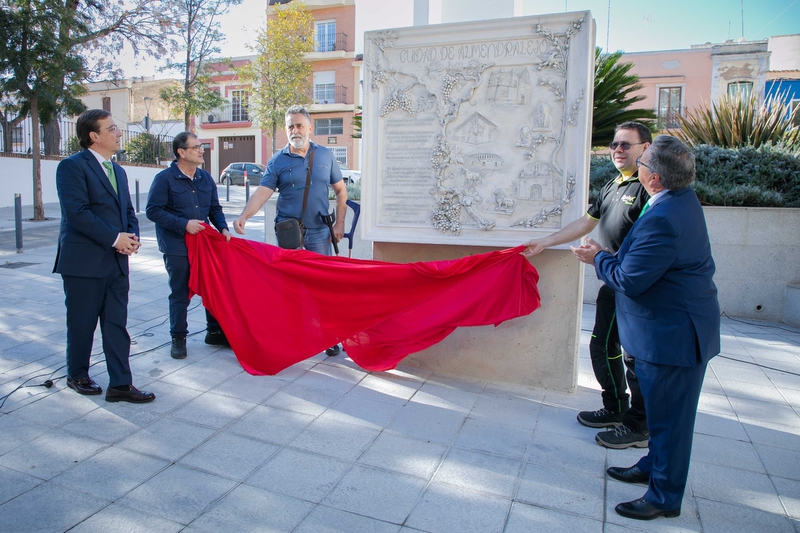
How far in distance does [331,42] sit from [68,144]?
20398mm

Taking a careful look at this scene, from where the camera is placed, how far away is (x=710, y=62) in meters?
28.4

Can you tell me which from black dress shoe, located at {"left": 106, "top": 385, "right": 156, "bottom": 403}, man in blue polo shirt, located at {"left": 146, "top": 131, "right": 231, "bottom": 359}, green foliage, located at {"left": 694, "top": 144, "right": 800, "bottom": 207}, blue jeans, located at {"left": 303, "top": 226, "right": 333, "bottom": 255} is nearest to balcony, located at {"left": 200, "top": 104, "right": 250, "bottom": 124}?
green foliage, located at {"left": 694, "top": 144, "right": 800, "bottom": 207}

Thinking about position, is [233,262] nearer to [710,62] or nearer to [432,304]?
[432,304]

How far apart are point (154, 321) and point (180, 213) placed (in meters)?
1.61

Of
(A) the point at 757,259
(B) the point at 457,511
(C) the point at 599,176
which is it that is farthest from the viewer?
(C) the point at 599,176

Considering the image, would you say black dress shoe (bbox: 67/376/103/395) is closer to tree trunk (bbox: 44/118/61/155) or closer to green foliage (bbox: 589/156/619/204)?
green foliage (bbox: 589/156/619/204)

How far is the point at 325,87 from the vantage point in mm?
37125

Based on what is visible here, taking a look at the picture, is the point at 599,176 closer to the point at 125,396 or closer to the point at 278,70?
the point at 125,396

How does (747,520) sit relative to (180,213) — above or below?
below

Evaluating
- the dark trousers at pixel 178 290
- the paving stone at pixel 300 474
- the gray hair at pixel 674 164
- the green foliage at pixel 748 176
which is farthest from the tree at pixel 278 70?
the gray hair at pixel 674 164

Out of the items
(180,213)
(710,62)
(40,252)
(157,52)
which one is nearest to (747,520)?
(180,213)

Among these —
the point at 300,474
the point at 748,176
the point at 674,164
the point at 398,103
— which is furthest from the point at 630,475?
the point at 748,176

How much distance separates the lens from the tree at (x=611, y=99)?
8.77m

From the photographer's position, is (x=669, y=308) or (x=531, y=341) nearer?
(x=669, y=308)
